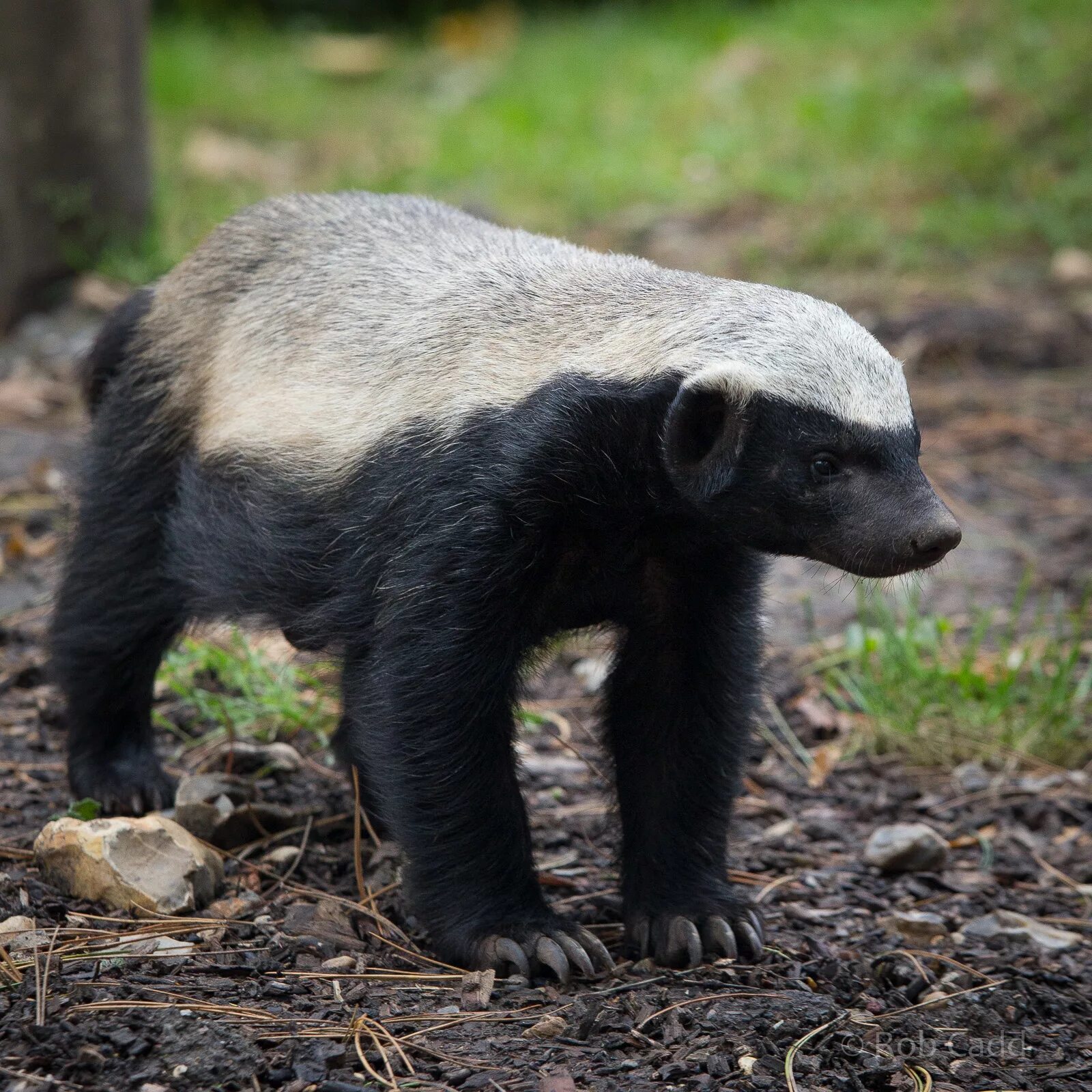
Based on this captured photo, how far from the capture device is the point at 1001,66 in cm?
1170

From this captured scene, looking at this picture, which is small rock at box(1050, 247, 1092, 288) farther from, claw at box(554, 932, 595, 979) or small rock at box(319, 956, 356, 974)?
small rock at box(319, 956, 356, 974)

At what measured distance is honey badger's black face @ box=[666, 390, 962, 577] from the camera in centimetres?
314

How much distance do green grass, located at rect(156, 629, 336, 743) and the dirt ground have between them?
0.39 feet

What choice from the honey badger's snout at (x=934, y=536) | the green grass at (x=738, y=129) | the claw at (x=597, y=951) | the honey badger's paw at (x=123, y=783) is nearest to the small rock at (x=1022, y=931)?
the claw at (x=597, y=951)

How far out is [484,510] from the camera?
331 cm

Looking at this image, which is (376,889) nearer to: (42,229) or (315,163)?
(42,229)

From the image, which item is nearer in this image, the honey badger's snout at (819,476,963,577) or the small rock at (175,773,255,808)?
the honey badger's snout at (819,476,963,577)

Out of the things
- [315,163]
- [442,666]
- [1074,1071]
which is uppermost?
[442,666]

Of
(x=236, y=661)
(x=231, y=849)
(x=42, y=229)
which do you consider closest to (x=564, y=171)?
(x=42, y=229)

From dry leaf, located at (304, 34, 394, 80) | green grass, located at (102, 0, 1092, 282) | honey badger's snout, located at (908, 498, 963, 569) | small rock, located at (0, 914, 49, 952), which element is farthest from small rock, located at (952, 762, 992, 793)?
dry leaf, located at (304, 34, 394, 80)

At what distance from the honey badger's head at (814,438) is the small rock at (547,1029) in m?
1.15

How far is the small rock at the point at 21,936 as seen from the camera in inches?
124

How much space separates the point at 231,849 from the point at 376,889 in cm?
46

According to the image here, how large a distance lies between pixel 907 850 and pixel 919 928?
38 centimetres
